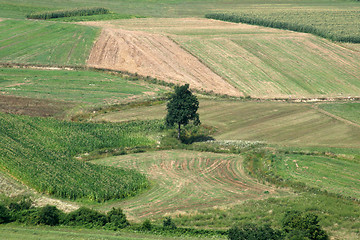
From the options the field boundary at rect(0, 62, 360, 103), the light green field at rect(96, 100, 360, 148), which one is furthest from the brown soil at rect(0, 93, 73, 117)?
the field boundary at rect(0, 62, 360, 103)

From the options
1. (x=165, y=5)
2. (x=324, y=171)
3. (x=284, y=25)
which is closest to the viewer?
(x=324, y=171)

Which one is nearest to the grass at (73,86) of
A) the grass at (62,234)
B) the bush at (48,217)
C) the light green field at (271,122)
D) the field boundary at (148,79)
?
the field boundary at (148,79)

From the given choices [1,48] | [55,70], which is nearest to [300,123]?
[55,70]

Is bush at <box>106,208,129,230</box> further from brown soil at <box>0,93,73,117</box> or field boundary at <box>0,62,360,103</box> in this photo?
field boundary at <box>0,62,360,103</box>

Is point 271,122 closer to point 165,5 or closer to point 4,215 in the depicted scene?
point 4,215

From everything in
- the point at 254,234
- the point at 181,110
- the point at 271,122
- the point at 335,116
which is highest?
the point at 181,110

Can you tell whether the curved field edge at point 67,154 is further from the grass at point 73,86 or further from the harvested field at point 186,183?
the grass at point 73,86

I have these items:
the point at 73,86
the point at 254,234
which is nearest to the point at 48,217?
the point at 254,234
